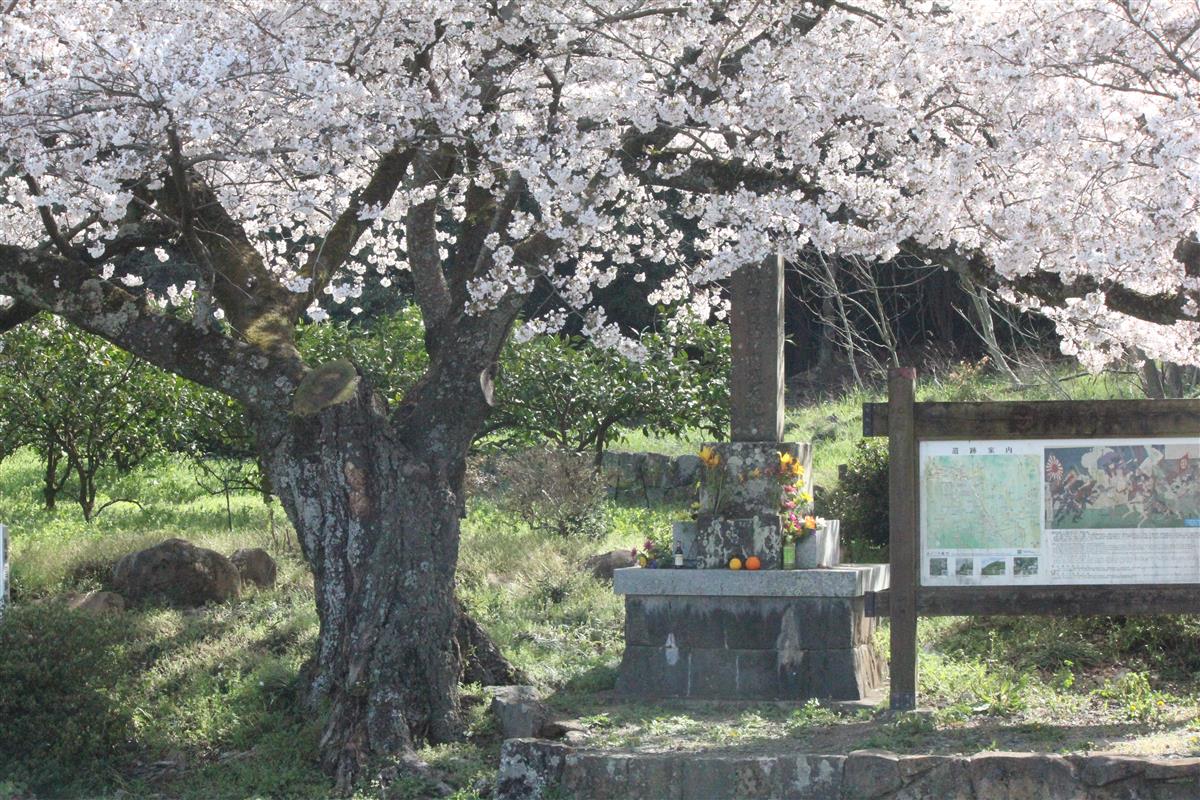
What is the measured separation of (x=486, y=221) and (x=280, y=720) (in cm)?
343

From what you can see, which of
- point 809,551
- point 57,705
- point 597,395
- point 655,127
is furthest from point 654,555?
point 597,395

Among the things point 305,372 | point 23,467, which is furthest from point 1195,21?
point 23,467

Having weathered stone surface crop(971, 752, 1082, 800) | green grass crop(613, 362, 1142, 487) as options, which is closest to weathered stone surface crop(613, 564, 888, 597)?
weathered stone surface crop(971, 752, 1082, 800)

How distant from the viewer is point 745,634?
8.24 meters

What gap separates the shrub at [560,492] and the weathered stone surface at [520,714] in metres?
5.59

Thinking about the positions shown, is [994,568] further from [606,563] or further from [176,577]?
[176,577]

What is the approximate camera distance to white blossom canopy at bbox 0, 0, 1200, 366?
23.9 feet

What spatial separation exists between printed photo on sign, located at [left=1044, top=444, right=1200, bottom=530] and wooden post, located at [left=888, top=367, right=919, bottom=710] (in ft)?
2.52

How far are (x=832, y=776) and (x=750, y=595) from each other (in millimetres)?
2115

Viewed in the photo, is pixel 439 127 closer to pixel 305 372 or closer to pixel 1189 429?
→ pixel 305 372

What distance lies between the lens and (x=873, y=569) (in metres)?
8.66

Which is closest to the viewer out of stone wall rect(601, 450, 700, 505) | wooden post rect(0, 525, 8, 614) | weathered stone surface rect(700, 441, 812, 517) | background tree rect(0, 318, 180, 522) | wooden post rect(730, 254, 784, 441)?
wooden post rect(0, 525, 8, 614)

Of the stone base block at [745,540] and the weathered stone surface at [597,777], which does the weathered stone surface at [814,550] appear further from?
the weathered stone surface at [597,777]

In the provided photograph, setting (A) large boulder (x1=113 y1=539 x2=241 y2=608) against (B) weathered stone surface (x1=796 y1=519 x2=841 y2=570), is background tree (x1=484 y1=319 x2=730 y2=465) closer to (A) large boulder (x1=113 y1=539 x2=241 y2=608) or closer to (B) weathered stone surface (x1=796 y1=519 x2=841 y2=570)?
(A) large boulder (x1=113 y1=539 x2=241 y2=608)
